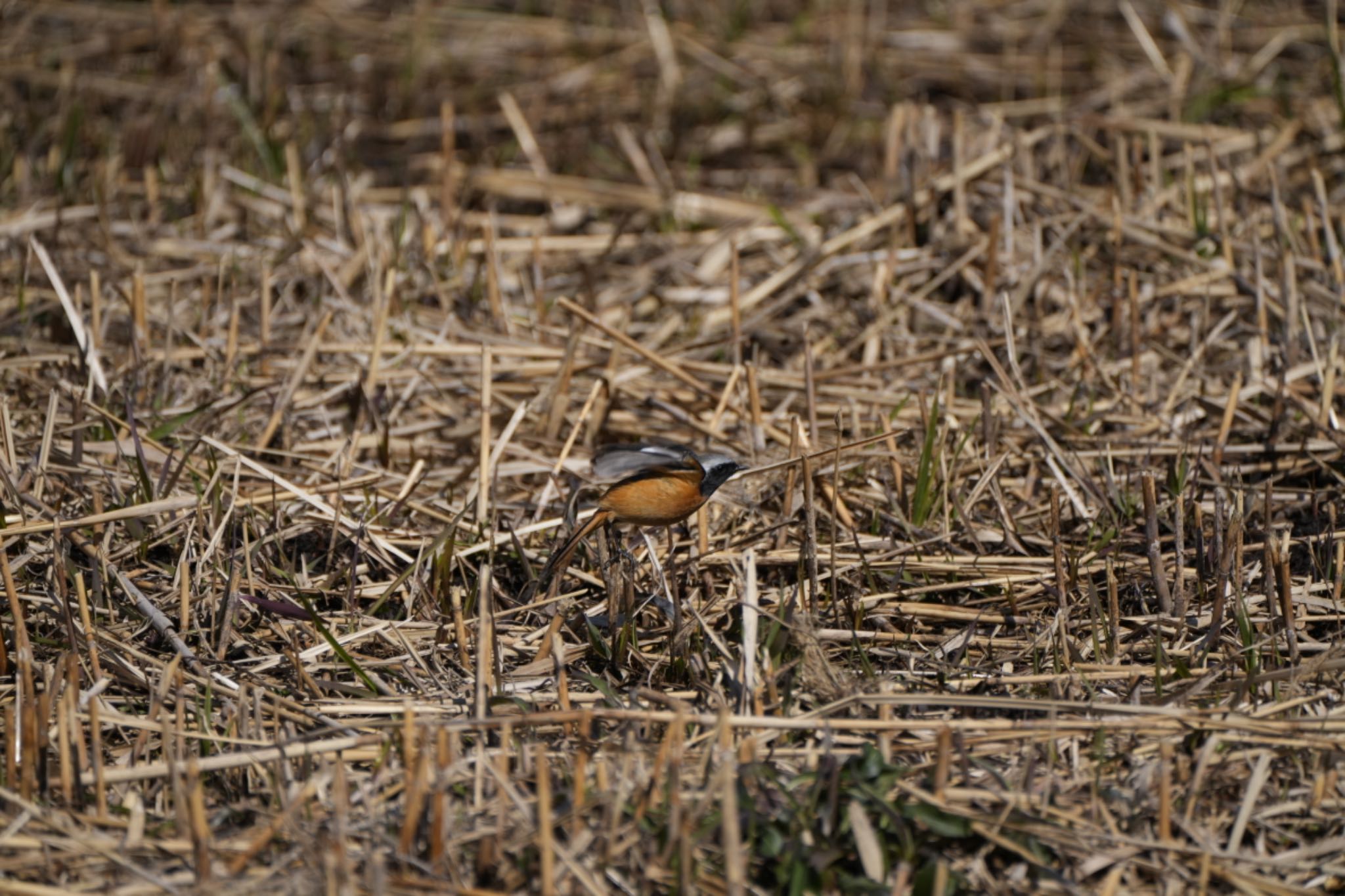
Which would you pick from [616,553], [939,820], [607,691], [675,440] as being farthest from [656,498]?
[939,820]

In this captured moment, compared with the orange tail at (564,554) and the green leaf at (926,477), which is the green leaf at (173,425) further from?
the green leaf at (926,477)

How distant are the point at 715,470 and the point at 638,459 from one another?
0.23 meters

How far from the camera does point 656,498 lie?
3.80 meters

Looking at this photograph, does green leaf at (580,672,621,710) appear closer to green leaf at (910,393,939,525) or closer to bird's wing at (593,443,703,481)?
bird's wing at (593,443,703,481)

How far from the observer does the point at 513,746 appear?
314 centimetres

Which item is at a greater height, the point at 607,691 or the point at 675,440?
the point at 675,440

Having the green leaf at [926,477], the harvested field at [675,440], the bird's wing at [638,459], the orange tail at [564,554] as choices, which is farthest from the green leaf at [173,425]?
the green leaf at [926,477]

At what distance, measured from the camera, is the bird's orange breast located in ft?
12.5

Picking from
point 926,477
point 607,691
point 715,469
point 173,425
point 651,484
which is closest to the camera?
point 607,691

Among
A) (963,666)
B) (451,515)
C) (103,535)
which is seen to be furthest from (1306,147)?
(103,535)

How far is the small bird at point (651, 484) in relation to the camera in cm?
380

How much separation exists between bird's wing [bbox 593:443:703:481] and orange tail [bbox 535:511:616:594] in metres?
0.13

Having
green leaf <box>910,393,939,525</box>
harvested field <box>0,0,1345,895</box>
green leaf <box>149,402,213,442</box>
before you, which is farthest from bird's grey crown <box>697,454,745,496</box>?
green leaf <box>149,402,213,442</box>

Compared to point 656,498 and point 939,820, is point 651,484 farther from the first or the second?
point 939,820
